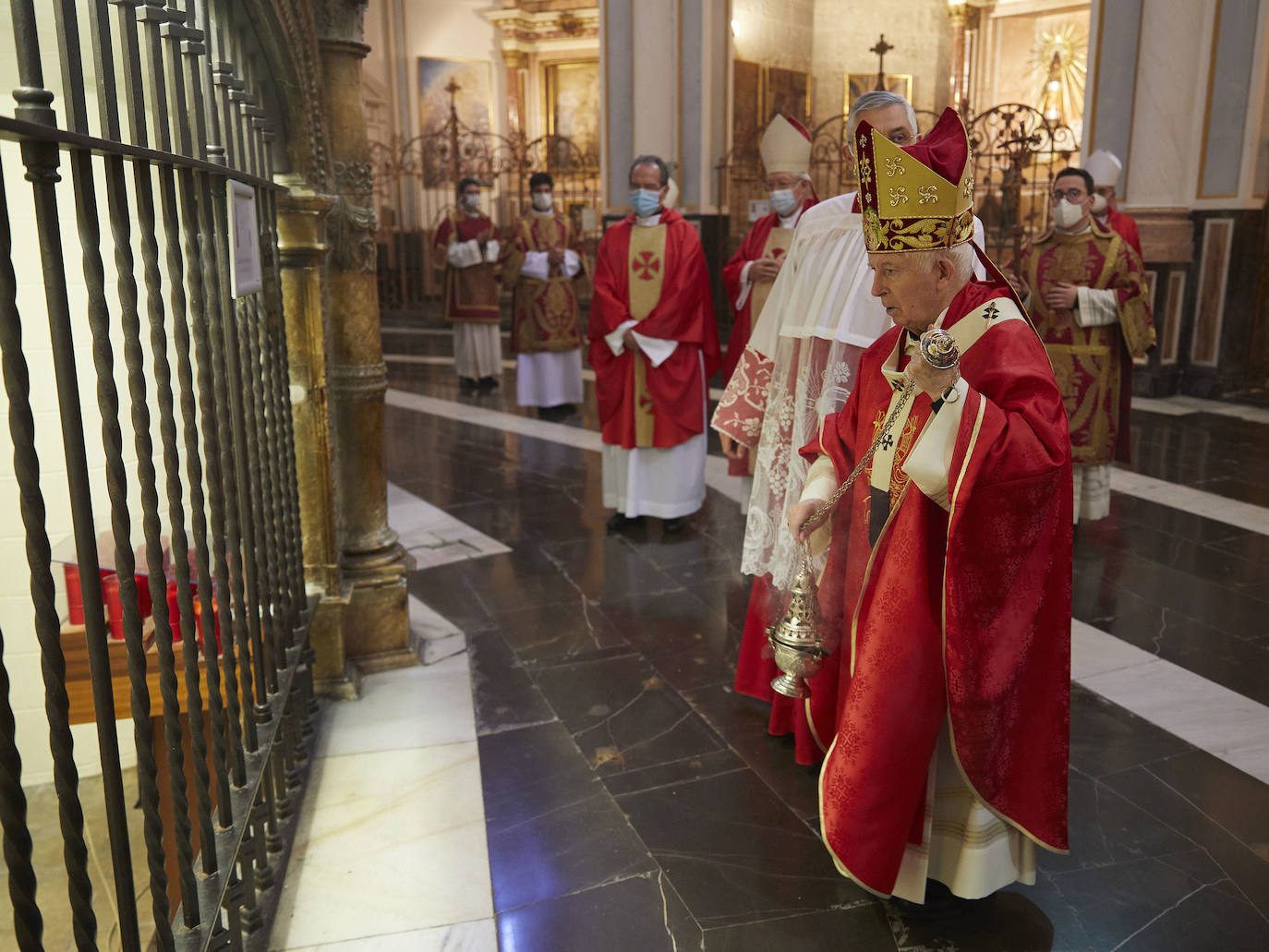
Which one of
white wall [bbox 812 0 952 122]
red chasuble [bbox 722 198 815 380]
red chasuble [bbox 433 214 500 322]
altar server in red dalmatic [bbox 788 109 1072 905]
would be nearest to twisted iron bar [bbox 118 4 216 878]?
altar server in red dalmatic [bbox 788 109 1072 905]

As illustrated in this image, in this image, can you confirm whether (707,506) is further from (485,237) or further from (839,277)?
(485,237)

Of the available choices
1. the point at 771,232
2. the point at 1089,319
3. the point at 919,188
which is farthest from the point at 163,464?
the point at 1089,319

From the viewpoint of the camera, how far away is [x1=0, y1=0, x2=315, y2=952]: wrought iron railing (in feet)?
3.77

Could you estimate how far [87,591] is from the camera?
1265mm

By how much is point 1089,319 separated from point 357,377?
3.68 m

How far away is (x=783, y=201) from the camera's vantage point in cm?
458

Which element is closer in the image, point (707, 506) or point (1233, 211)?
point (707, 506)

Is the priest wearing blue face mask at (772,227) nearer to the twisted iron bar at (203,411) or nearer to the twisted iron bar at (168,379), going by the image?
the twisted iron bar at (203,411)

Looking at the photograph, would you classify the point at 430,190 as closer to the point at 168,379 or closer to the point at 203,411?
the point at 203,411

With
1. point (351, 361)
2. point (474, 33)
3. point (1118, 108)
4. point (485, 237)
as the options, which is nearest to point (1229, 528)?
point (351, 361)

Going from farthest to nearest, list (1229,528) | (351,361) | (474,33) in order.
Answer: (474,33) < (1229,528) < (351,361)

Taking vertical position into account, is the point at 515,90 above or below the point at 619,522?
above

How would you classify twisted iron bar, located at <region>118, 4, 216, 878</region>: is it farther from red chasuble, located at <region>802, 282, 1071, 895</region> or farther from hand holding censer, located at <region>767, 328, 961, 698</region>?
red chasuble, located at <region>802, 282, 1071, 895</region>

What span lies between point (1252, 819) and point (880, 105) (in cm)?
207
